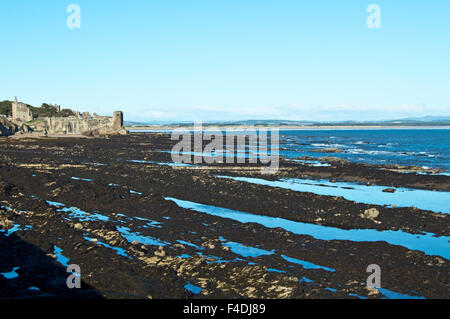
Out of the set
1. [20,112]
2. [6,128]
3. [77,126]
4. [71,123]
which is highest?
[20,112]

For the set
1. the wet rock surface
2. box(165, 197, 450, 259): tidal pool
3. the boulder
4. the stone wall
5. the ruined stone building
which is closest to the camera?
the wet rock surface

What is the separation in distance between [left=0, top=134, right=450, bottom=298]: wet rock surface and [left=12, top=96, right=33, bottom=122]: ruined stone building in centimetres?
6864

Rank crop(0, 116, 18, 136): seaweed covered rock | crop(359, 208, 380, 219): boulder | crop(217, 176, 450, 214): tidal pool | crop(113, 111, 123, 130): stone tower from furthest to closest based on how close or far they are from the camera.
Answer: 1. crop(113, 111, 123, 130): stone tower
2. crop(0, 116, 18, 136): seaweed covered rock
3. crop(217, 176, 450, 214): tidal pool
4. crop(359, 208, 380, 219): boulder

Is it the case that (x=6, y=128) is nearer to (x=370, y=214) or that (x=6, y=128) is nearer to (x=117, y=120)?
(x=117, y=120)

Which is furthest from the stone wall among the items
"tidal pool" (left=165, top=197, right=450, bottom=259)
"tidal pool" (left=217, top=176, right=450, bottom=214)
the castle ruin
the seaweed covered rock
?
"tidal pool" (left=165, top=197, right=450, bottom=259)

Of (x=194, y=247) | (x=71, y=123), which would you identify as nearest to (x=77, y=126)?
(x=71, y=123)

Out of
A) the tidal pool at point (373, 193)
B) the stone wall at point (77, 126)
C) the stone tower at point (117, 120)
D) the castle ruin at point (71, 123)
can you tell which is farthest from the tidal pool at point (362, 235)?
the stone tower at point (117, 120)

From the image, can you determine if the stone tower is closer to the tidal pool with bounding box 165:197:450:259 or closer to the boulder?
the tidal pool with bounding box 165:197:450:259

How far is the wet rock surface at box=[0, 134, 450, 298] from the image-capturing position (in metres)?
8.48

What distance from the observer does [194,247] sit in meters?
11.1

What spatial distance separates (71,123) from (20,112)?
13.7 m

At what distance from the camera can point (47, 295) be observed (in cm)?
790

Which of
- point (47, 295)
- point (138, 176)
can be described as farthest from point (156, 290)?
point (138, 176)
